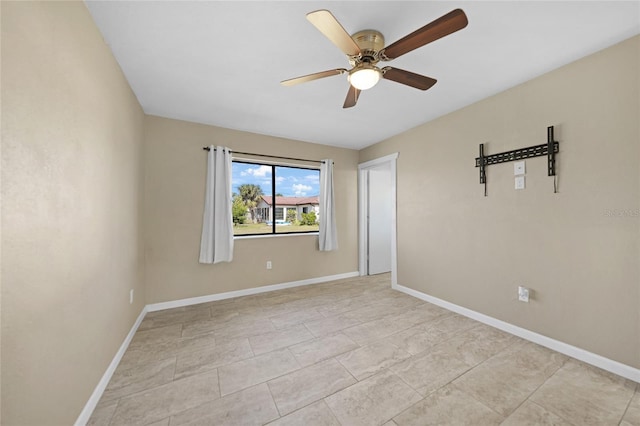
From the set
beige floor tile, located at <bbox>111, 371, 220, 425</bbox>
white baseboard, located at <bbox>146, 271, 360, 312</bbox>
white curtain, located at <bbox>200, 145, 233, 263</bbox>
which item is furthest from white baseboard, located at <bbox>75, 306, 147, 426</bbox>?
white curtain, located at <bbox>200, 145, 233, 263</bbox>

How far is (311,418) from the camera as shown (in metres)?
1.42

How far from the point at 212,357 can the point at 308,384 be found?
0.91 m

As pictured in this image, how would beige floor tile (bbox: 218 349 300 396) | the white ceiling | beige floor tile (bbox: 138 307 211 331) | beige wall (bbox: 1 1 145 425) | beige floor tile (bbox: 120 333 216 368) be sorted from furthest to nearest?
beige floor tile (bbox: 138 307 211 331)
beige floor tile (bbox: 120 333 216 368)
beige floor tile (bbox: 218 349 300 396)
the white ceiling
beige wall (bbox: 1 1 145 425)

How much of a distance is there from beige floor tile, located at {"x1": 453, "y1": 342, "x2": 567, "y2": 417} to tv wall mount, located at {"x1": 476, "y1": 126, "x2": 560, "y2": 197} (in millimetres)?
1445

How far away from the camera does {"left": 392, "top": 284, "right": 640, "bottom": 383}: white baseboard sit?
1.76m

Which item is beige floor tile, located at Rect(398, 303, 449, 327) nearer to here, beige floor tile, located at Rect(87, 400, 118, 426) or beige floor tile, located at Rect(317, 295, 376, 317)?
beige floor tile, located at Rect(317, 295, 376, 317)

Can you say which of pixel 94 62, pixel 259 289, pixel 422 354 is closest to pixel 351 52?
pixel 94 62

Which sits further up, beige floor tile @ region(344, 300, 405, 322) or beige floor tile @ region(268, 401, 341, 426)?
beige floor tile @ region(344, 300, 405, 322)

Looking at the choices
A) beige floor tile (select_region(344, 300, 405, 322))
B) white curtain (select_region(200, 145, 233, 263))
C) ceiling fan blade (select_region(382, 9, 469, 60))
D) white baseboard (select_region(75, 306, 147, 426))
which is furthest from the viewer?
white curtain (select_region(200, 145, 233, 263))

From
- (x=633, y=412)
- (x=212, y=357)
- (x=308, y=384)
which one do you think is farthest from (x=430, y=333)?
(x=212, y=357)

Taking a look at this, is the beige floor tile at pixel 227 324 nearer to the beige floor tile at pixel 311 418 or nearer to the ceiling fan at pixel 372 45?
→ the beige floor tile at pixel 311 418

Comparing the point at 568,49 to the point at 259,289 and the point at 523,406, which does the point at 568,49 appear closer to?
the point at 523,406

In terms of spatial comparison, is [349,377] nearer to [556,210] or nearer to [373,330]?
[373,330]

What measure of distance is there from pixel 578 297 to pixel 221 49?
3547 mm
